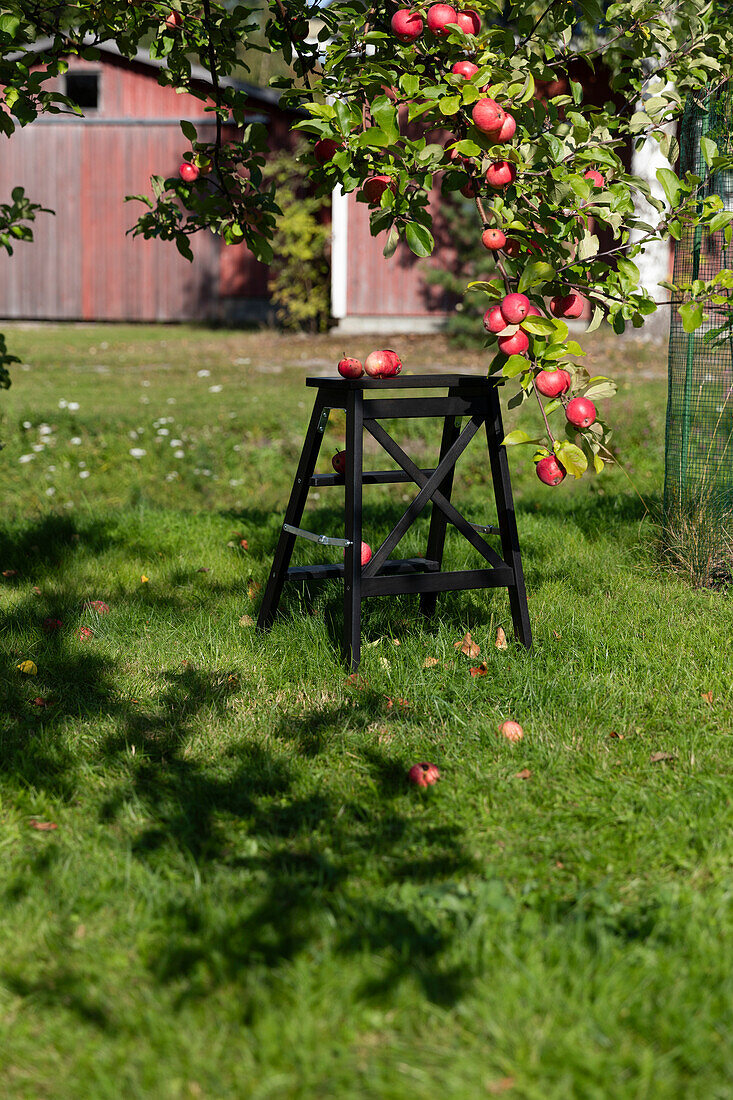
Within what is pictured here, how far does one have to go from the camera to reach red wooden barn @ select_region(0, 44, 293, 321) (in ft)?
56.9

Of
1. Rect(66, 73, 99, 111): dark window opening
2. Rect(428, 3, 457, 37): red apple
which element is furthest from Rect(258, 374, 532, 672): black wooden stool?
Rect(66, 73, 99, 111): dark window opening

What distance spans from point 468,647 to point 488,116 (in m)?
1.79

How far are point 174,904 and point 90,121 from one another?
1756cm

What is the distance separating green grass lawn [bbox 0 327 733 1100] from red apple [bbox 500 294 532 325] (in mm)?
1215

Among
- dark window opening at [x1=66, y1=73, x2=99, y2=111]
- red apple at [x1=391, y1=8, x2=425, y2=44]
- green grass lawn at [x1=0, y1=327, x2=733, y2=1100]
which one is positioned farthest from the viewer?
dark window opening at [x1=66, y1=73, x2=99, y2=111]

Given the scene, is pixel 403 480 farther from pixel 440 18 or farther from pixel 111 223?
pixel 111 223

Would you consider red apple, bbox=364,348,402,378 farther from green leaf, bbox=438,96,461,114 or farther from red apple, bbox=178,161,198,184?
red apple, bbox=178,161,198,184

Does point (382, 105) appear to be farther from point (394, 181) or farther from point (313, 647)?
point (313, 647)

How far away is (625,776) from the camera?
9.36ft

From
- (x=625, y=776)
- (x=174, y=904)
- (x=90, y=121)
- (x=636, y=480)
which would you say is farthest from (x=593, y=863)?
(x=90, y=121)

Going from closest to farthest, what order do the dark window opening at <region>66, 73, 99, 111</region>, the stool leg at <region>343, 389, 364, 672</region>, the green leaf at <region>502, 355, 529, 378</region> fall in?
the green leaf at <region>502, 355, 529, 378</region> → the stool leg at <region>343, 389, 364, 672</region> → the dark window opening at <region>66, 73, 99, 111</region>

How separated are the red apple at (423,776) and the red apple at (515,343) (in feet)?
3.93

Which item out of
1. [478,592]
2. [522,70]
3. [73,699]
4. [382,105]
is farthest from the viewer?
[478,592]

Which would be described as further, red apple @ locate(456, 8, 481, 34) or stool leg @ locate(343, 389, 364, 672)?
stool leg @ locate(343, 389, 364, 672)
